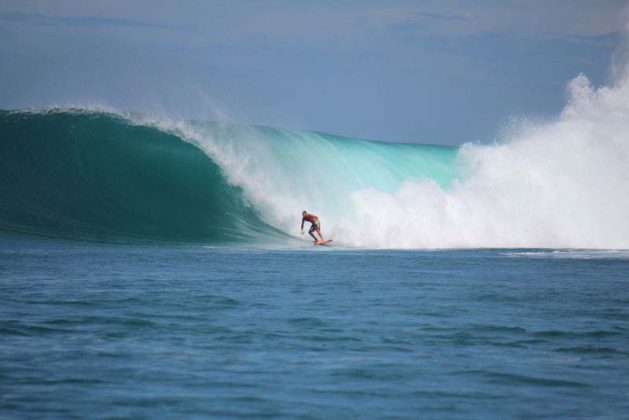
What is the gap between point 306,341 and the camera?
819 centimetres

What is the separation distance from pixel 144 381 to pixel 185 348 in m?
1.21

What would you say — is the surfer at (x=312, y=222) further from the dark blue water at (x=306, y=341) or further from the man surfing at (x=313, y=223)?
the dark blue water at (x=306, y=341)

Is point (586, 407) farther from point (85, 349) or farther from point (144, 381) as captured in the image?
point (85, 349)

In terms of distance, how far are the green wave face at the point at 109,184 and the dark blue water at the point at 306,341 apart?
6.12 meters

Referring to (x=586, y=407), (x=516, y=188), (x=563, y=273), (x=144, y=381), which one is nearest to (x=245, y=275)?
(x=563, y=273)

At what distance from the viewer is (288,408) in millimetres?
5996

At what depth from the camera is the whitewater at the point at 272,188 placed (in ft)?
70.9

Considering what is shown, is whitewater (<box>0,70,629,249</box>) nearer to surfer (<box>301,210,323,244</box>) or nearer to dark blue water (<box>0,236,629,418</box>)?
surfer (<box>301,210,323,244</box>)

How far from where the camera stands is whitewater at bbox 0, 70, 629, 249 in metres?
21.6

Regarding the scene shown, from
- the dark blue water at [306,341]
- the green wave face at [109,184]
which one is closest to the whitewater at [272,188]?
the green wave face at [109,184]

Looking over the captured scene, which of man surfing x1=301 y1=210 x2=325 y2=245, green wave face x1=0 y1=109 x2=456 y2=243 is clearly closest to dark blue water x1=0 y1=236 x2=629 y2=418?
green wave face x1=0 y1=109 x2=456 y2=243

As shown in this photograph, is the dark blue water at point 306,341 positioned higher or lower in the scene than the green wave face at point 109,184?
lower

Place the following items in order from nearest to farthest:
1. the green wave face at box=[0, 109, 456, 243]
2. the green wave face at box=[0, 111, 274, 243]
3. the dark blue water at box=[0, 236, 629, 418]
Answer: the dark blue water at box=[0, 236, 629, 418], the green wave face at box=[0, 111, 274, 243], the green wave face at box=[0, 109, 456, 243]

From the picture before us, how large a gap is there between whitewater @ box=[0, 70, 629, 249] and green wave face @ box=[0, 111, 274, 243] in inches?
1.5
